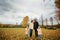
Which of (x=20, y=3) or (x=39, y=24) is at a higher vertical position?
(x=20, y=3)

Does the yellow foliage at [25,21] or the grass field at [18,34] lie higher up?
the yellow foliage at [25,21]

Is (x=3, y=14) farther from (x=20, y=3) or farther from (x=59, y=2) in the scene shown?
(x=59, y=2)

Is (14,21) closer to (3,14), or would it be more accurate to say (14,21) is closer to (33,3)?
(3,14)

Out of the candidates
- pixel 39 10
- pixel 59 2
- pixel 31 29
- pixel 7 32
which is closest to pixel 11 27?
pixel 7 32

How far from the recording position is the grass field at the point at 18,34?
3668 millimetres

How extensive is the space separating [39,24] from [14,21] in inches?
20.6

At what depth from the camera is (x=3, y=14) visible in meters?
3.71

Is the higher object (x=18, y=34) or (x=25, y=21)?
(x=25, y=21)

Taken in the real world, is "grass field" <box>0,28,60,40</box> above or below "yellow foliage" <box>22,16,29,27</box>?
below

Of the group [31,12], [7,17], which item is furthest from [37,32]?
[7,17]

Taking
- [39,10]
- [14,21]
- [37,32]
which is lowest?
A: [37,32]

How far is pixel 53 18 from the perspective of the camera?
3764 millimetres

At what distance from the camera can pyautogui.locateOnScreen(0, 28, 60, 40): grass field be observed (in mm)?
3668

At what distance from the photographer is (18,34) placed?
3.67m
